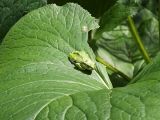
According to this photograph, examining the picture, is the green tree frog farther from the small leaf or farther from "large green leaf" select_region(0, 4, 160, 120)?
the small leaf

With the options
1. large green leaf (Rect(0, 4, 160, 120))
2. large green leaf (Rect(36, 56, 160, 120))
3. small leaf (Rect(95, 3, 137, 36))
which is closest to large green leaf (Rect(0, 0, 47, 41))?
large green leaf (Rect(0, 4, 160, 120))

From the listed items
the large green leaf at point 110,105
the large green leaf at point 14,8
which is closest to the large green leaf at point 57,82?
the large green leaf at point 110,105

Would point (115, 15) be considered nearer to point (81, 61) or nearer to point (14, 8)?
point (14, 8)

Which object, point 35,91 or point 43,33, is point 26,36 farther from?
point 35,91

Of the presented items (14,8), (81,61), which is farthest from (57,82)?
(14,8)

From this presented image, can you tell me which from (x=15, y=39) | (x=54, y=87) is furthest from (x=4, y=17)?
(x=54, y=87)

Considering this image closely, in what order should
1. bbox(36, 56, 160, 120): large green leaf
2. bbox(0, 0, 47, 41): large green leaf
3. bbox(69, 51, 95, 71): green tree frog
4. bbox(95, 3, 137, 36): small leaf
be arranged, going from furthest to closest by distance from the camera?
bbox(95, 3, 137, 36): small leaf, bbox(0, 0, 47, 41): large green leaf, bbox(69, 51, 95, 71): green tree frog, bbox(36, 56, 160, 120): large green leaf
